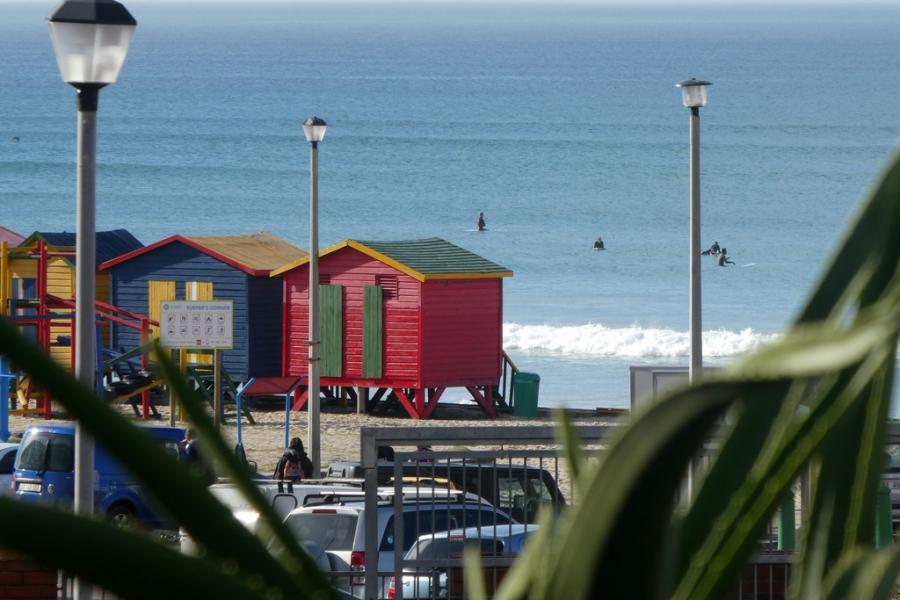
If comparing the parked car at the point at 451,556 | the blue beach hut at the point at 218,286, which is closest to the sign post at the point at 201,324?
the blue beach hut at the point at 218,286

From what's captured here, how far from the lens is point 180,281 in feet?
99.5

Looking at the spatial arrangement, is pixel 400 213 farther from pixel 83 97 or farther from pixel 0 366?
pixel 83 97

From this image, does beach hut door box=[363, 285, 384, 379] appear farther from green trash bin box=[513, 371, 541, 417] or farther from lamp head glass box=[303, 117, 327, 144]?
lamp head glass box=[303, 117, 327, 144]

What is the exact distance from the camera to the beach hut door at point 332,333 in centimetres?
2822

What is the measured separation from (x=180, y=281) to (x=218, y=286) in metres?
0.88

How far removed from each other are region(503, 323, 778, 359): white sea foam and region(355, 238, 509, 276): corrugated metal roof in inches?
817

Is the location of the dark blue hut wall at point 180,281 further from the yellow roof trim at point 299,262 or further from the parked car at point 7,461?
the parked car at point 7,461

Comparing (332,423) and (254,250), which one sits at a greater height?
(254,250)

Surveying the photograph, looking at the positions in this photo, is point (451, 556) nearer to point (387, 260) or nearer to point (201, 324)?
point (201, 324)

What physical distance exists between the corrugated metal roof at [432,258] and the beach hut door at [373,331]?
2.45 ft

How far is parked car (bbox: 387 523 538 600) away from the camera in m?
6.61

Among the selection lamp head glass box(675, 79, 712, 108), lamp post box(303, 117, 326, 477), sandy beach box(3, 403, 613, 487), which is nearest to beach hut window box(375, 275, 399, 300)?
sandy beach box(3, 403, 613, 487)

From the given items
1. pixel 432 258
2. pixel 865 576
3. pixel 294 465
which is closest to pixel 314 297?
pixel 294 465

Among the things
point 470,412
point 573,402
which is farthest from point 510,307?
point 470,412
